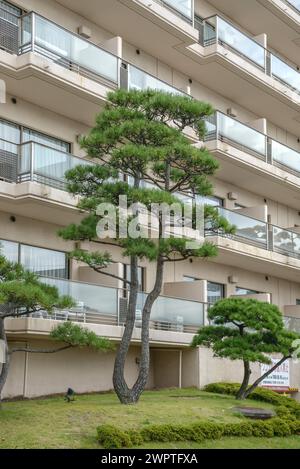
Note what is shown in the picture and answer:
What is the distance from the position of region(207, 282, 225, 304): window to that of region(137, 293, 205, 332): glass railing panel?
392 centimetres

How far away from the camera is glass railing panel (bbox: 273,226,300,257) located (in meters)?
28.5

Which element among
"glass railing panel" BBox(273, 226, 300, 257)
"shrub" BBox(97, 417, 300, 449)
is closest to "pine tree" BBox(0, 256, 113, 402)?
"shrub" BBox(97, 417, 300, 449)

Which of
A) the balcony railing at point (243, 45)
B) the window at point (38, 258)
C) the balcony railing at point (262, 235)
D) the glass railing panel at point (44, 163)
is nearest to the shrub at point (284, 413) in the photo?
the window at point (38, 258)

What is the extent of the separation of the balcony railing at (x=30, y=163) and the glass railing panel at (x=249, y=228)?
809cm

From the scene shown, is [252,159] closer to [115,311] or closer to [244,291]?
[244,291]

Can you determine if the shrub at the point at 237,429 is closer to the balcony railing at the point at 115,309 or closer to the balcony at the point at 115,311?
the balcony at the point at 115,311

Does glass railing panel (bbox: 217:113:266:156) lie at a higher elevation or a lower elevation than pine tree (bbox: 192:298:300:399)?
higher

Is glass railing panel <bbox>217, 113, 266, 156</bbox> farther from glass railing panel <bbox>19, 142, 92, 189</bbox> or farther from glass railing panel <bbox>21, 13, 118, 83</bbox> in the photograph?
glass railing panel <bbox>19, 142, 92, 189</bbox>

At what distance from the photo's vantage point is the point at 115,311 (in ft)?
65.0

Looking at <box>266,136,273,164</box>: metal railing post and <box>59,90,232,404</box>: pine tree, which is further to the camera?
<box>266,136,273,164</box>: metal railing post

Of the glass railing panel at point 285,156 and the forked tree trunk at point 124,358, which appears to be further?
the glass railing panel at point 285,156

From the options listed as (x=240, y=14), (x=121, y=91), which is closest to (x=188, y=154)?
(x=121, y=91)

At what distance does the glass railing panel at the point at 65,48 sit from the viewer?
748 inches

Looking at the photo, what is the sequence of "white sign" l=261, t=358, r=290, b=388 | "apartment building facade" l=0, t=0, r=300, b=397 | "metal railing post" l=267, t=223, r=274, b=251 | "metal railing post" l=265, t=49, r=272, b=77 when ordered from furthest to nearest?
1. "metal railing post" l=265, t=49, r=272, b=77
2. "metal railing post" l=267, t=223, r=274, b=251
3. "white sign" l=261, t=358, r=290, b=388
4. "apartment building facade" l=0, t=0, r=300, b=397
